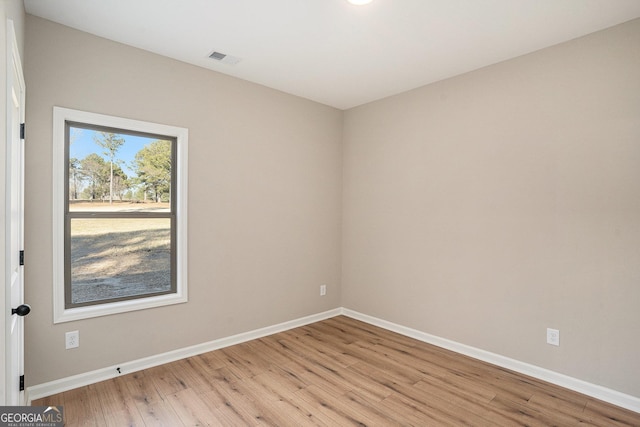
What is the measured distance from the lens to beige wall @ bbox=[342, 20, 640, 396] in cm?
250

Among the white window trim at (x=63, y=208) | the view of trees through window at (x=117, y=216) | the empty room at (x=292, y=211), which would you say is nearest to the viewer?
the empty room at (x=292, y=211)

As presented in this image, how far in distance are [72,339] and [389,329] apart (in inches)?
121

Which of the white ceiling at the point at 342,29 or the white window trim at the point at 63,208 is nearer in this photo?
the white ceiling at the point at 342,29

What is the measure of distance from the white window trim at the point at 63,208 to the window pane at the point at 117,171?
12 cm

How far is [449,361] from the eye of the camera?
3178mm

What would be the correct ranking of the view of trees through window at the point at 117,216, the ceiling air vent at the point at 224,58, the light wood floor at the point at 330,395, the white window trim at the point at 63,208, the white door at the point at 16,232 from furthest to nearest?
the ceiling air vent at the point at 224,58
the view of trees through window at the point at 117,216
the white window trim at the point at 63,208
the light wood floor at the point at 330,395
the white door at the point at 16,232

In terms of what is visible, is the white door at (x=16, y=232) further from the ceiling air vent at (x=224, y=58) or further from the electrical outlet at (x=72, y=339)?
the ceiling air vent at (x=224, y=58)

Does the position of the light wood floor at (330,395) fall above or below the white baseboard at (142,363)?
below

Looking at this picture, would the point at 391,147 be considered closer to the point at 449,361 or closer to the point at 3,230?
the point at 449,361

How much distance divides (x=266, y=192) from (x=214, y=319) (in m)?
1.43

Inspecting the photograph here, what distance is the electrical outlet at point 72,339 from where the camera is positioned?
2.60 meters

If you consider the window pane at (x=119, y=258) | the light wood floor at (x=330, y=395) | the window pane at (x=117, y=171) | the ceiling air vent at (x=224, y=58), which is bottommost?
the light wood floor at (x=330, y=395)

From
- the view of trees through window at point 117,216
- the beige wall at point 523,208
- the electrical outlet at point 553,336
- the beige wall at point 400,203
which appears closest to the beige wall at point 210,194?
the beige wall at point 400,203

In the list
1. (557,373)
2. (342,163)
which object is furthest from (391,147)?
(557,373)
